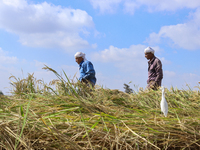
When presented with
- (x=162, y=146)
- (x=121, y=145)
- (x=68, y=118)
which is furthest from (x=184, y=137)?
(x=68, y=118)

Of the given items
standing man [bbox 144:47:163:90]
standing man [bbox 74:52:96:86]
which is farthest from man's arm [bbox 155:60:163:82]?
standing man [bbox 74:52:96:86]

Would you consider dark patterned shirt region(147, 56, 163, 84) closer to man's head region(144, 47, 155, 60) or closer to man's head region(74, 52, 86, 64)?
man's head region(144, 47, 155, 60)

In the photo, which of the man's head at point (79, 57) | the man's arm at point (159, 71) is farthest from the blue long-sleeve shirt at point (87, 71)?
the man's arm at point (159, 71)

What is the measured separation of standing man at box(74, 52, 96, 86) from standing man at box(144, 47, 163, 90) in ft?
4.15

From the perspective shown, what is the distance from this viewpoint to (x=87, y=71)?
4.16 m

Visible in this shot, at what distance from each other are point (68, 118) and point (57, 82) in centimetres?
180

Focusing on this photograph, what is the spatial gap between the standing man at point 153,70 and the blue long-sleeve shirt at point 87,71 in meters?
1.26

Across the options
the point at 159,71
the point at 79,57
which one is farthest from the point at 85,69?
the point at 159,71

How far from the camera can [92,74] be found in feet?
13.7

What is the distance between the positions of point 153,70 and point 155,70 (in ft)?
0.26

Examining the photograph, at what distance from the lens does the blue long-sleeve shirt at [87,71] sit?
4.14 metres

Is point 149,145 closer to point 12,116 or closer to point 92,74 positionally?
point 12,116

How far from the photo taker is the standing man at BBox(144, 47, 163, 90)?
429 cm

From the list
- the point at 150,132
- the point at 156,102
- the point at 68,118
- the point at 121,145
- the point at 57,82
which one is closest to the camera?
the point at 121,145
